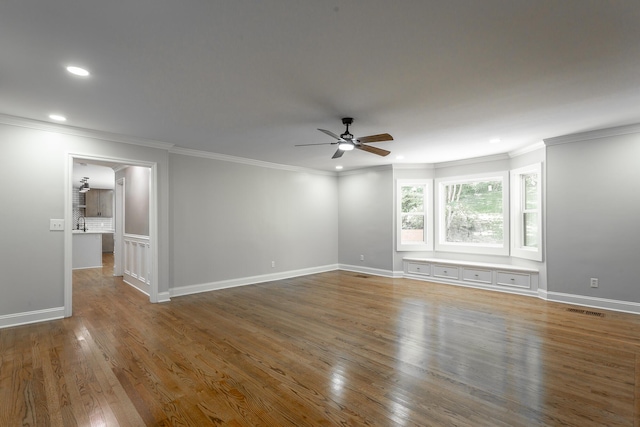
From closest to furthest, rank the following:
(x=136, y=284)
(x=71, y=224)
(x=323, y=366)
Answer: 1. (x=323, y=366)
2. (x=71, y=224)
3. (x=136, y=284)

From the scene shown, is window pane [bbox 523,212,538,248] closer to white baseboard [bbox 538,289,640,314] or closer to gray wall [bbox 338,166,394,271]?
white baseboard [bbox 538,289,640,314]

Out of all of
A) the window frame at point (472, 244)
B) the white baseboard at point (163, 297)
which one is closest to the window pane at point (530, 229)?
the window frame at point (472, 244)

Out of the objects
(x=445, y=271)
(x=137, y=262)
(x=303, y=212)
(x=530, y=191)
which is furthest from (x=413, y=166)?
(x=137, y=262)

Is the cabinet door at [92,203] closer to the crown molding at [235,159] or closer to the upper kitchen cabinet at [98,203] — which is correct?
the upper kitchen cabinet at [98,203]

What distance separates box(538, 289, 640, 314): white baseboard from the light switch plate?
7.38 meters

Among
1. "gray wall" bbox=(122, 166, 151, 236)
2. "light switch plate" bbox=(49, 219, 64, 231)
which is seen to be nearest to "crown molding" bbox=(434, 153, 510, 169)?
"gray wall" bbox=(122, 166, 151, 236)

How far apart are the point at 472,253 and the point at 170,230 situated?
5968mm

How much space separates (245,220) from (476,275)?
4748mm

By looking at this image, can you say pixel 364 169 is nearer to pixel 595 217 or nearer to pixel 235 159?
pixel 235 159

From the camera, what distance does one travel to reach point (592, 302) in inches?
180

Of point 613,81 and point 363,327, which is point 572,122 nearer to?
point 613,81

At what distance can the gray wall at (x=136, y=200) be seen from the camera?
561cm

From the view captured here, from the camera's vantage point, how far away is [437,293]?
5.49m

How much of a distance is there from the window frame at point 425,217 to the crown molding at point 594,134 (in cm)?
255
